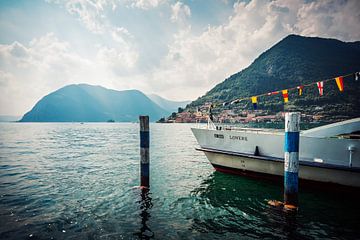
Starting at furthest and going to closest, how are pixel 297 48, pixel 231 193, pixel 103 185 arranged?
1. pixel 297 48
2. pixel 103 185
3. pixel 231 193

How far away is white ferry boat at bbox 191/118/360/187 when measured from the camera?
23.6ft

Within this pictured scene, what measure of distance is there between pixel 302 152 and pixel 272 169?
1376mm

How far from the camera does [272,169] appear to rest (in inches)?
346

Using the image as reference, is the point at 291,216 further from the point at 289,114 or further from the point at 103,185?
the point at 103,185

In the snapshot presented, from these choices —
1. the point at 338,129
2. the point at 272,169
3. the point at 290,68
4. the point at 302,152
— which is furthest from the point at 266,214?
the point at 290,68

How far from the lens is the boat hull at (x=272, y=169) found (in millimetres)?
7168

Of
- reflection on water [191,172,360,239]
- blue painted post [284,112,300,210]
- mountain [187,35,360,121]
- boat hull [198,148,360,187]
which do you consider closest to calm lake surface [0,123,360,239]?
reflection on water [191,172,360,239]

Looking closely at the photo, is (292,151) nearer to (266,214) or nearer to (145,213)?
(266,214)

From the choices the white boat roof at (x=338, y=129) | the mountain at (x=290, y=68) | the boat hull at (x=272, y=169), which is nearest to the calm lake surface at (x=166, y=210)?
the boat hull at (x=272, y=169)

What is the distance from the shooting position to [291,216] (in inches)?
222

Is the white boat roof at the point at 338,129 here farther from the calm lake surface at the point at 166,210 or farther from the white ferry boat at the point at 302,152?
the calm lake surface at the point at 166,210

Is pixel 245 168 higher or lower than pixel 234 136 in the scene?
lower

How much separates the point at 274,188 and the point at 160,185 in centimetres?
467

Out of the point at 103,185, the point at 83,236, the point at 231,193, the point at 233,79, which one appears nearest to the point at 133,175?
the point at 103,185
